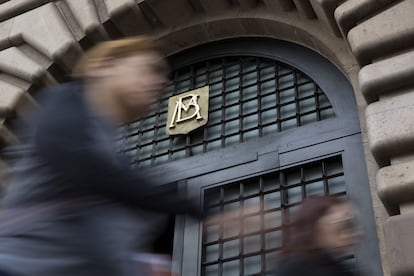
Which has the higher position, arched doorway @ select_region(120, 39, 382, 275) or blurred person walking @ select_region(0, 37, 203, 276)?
arched doorway @ select_region(120, 39, 382, 275)

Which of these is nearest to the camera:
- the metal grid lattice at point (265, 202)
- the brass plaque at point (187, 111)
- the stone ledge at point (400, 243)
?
the stone ledge at point (400, 243)

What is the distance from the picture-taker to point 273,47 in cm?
545

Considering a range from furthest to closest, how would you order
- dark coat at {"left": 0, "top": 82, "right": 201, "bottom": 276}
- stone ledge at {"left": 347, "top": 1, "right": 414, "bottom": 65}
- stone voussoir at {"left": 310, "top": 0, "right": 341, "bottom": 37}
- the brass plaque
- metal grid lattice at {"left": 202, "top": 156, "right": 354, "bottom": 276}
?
the brass plaque
stone voussoir at {"left": 310, "top": 0, "right": 341, "bottom": 37}
metal grid lattice at {"left": 202, "top": 156, "right": 354, "bottom": 276}
stone ledge at {"left": 347, "top": 1, "right": 414, "bottom": 65}
dark coat at {"left": 0, "top": 82, "right": 201, "bottom": 276}

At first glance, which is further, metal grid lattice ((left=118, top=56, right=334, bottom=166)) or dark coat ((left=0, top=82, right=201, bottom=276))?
metal grid lattice ((left=118, top=56, right=334, bottom=166))

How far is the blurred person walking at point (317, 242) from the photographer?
73.0 inches

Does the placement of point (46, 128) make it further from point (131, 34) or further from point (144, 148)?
point (131, 34)

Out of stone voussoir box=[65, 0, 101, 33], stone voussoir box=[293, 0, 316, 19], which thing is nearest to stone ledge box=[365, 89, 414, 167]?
stone voussoir box=[293, 0, 316, 19]

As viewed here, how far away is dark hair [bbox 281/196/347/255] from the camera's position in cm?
190

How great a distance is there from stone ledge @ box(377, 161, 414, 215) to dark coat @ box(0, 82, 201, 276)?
211 centimetres

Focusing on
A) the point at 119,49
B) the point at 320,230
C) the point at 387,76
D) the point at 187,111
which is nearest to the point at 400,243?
the point at 387,76

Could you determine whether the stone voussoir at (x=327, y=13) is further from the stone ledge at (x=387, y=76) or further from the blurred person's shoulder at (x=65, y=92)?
the blurred person's shoulder at (x=65, y=92)

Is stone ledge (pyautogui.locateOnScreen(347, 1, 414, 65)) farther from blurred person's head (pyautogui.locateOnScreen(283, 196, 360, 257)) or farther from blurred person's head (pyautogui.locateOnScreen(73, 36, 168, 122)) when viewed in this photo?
blurred person's head (pyautogui.locateOnScreen(73, 36, 168, 122))

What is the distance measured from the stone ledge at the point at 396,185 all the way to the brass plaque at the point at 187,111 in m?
2.18

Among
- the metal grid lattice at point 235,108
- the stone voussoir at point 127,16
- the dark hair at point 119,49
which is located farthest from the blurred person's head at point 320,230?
the stone voussoir at point 127,16
